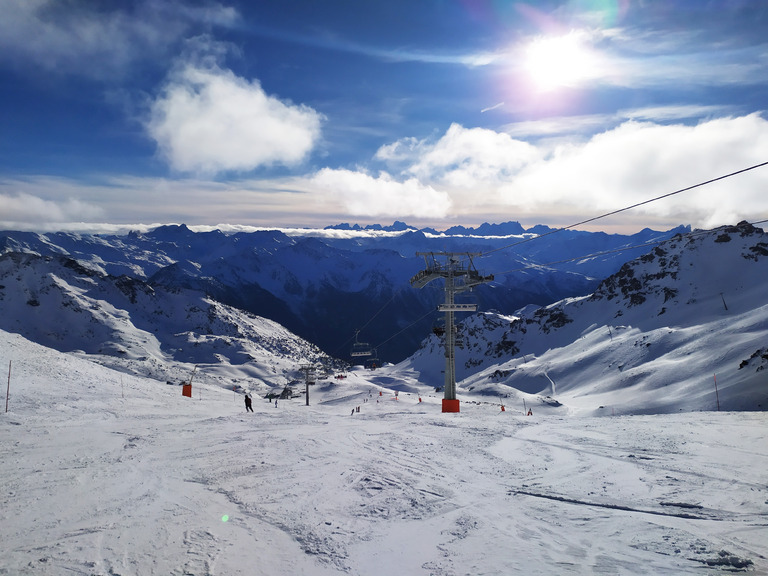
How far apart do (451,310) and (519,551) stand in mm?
25541

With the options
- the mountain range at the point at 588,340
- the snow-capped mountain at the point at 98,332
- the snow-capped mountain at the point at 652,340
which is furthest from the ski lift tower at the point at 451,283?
the snow-capped mountain at the point at 98,332

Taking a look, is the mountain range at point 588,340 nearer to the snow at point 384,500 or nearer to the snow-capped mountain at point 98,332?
the snow-capped mountain at point 98,332

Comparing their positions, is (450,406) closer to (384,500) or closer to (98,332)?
(384,500)

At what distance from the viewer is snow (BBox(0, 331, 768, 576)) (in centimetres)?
737

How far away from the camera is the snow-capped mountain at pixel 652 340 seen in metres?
55.5

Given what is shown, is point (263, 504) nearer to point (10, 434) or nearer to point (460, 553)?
point (460, 553)

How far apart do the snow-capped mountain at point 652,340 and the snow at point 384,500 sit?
11.5 m

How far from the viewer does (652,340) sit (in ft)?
296

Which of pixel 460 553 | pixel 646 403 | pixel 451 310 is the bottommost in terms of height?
pixel 646 403

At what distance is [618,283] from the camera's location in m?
154

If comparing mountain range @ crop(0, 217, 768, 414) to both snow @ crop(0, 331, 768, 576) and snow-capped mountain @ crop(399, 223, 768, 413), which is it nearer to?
snow-capped mountain @ crop(399, 223, 768, 413)

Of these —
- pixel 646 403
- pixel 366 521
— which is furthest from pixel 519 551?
pixel 646 403

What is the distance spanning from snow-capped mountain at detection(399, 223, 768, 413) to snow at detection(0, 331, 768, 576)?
1147 centimetres

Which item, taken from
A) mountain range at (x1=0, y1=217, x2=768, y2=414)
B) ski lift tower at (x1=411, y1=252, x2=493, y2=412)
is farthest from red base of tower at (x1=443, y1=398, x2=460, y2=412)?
mountain range at (x1=0, y1=217, x2=768, y2=414)
